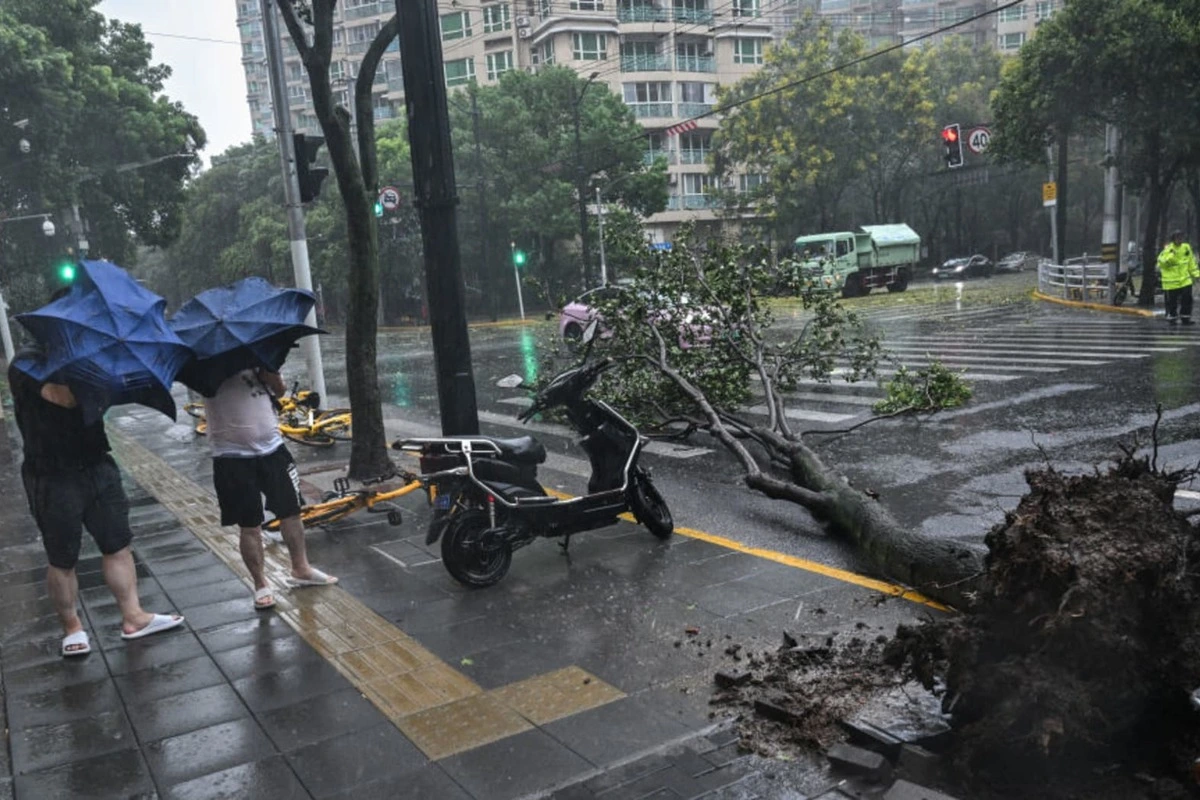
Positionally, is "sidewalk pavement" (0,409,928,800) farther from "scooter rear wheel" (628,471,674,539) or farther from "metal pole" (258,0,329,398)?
→ "metal pole" (258,0,329,398)

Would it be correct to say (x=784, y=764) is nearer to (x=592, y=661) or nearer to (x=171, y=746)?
(x=592, y=661)

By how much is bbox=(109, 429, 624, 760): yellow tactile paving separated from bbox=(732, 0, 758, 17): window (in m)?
55.0

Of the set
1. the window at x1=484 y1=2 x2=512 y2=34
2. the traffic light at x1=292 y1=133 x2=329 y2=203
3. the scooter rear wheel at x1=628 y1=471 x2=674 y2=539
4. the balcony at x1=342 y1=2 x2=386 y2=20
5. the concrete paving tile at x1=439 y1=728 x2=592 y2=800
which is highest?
the balcony at x1=342 y1=2 x2=386 y2=20

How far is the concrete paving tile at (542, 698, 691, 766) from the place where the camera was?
12.1ft

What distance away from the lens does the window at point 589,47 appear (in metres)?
51.0

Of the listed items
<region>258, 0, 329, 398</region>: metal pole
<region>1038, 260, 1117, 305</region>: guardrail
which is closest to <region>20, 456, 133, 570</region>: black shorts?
<region>258, 0, 329, 398</region>: metal pole

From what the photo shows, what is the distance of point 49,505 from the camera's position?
190 inches

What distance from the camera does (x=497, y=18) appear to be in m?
54.3

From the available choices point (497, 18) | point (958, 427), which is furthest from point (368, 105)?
point (497, 18)

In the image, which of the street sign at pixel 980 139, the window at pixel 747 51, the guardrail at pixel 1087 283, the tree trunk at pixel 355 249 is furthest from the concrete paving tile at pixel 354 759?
the window at pixel 747 51

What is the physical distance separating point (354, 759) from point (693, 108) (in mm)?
54512

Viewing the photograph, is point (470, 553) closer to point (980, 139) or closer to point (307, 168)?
point (307, 168)

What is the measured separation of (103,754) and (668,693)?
2407mm

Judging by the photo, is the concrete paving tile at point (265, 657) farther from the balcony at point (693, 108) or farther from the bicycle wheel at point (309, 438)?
the balcony at point (693, 108)
